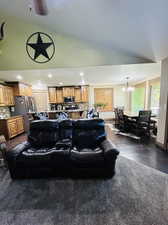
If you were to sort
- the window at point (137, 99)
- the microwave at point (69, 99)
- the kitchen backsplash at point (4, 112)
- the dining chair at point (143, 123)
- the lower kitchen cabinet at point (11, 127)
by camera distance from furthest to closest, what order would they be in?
the microwave at point (69, 99) → the window at point (137, 99) → the kitchen backsplash at point (4, 112) → the lower kitchen cabinet at point (11, 127) → the dining chair at point (143, 123)

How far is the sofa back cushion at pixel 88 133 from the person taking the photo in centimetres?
263

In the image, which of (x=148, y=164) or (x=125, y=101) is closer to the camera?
(x=148, y=164)

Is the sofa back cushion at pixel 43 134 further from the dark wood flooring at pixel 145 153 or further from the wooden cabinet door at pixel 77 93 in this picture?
the wooden cabinet door at pixel 77 93

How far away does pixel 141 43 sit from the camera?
8.80ft

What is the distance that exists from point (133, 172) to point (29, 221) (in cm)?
186

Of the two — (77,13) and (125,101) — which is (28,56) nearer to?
(77,13)

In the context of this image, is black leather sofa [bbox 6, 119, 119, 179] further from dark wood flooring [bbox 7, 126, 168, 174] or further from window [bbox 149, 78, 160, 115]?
window [bbox 149, 78, 160, 115]

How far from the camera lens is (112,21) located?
2.33 m

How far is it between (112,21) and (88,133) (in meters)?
2.40

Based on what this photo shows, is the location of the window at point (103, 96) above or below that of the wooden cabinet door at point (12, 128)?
above

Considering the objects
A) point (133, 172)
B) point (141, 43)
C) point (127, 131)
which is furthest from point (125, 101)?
point (133, 172)

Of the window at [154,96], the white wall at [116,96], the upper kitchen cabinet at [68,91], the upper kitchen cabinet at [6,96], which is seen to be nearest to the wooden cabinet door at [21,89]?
the upper kitchen cabinet at [6,96]

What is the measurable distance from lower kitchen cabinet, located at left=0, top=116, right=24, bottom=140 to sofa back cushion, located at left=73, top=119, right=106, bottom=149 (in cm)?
314

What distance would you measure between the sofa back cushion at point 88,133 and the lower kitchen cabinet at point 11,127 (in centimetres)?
314
